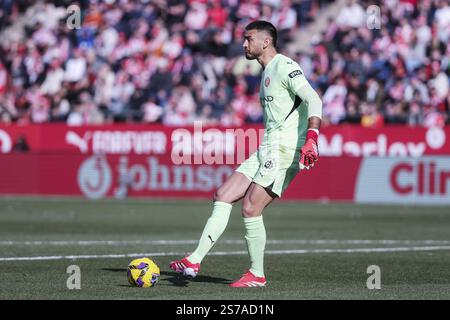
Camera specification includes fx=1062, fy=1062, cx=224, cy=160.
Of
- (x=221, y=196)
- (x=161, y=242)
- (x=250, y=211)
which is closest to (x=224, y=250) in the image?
(x=161, y=242)

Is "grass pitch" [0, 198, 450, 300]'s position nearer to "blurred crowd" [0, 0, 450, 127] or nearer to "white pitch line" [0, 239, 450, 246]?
"white pitch line" [0, 239, 450, 246]

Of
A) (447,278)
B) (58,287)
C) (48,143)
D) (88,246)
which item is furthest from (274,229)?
(48,143)

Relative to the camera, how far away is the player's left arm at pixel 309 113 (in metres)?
9.80

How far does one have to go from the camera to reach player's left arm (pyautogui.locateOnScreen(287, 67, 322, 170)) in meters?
9.80

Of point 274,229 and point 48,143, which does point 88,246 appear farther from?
point 48,143

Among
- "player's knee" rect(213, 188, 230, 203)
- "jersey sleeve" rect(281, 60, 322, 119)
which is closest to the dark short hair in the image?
"jersey sleeve" rect(281, 60, 322, 119)

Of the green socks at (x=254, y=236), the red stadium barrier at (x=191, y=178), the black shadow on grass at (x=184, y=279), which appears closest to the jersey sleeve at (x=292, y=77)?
the green socks at (x=254, y=236)

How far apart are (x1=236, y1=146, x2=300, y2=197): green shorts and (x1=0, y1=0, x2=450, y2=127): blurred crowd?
1758cm

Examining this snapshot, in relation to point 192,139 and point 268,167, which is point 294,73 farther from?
point 192,139

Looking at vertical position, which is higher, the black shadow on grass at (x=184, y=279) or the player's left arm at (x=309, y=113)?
the player's left arm at (x=309, y=113)

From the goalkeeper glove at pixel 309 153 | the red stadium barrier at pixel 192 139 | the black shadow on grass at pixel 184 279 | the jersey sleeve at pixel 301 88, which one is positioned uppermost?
the jersey sleeve at pixel 301 88

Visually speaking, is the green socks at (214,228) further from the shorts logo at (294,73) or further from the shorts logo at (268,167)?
the shorts logo at (294,73)

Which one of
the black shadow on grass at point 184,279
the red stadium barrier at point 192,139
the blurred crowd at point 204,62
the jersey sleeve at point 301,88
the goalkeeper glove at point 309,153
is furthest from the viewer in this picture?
the red stadium barrier at point 192,139

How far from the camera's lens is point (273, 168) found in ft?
34.1
